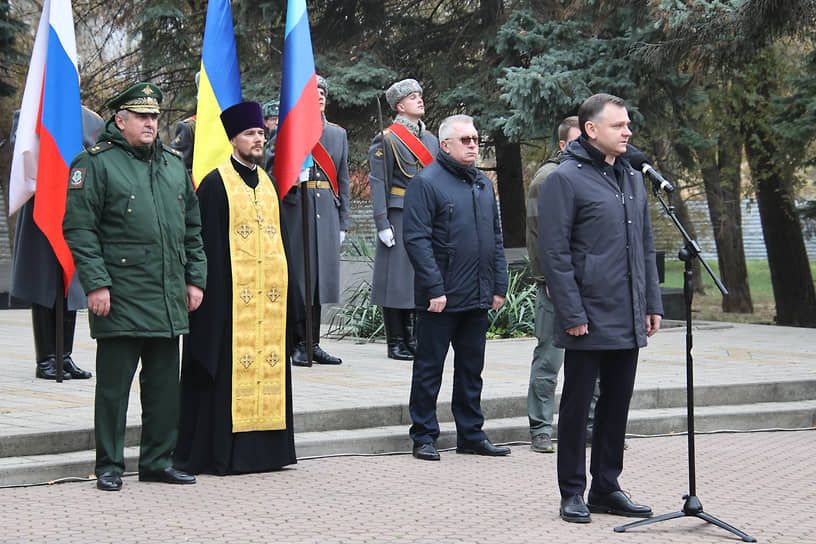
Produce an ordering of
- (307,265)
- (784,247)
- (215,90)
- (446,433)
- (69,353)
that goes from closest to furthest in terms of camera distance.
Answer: (446,433) < (215,90) < (307,265) < (69,353) < (784,247)

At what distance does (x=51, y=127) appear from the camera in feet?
27.0

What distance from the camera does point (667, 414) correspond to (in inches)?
360

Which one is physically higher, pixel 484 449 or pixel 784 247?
pixel 784 247

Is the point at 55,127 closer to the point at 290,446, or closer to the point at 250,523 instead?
the point at 290,446

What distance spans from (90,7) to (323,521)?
55.9ft

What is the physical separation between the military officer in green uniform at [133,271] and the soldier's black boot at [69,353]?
9.80ft

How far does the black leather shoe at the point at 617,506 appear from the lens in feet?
19.8

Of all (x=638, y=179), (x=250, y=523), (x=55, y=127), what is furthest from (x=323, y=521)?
(x=55, y=127)

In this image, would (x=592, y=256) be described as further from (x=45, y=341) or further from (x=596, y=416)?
(x=45, y=341)

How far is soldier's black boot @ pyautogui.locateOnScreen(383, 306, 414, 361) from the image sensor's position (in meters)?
11.3

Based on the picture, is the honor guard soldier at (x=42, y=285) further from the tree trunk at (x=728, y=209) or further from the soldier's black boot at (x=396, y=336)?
the tree trunk at (x=728, y=209)

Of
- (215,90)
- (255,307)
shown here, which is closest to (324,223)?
(215,90)

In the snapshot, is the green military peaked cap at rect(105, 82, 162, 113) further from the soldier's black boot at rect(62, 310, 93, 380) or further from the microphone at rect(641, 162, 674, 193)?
the soldier's black boot at rect(62, 310, 93, 380)

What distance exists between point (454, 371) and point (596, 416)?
1.69 m
